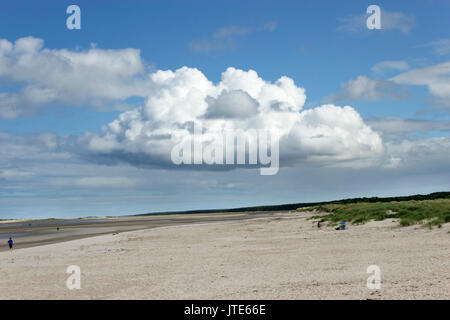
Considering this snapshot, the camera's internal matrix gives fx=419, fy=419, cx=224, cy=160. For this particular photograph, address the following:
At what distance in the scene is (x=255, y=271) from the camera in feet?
61.1

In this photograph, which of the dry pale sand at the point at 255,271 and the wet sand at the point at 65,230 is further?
the wet sand at the point at 65,230

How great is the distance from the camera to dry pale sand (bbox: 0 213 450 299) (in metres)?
14.2

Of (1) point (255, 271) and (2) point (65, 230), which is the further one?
(2) point (65, 230)

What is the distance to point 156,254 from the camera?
2720 cm

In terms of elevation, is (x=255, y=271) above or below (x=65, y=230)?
above

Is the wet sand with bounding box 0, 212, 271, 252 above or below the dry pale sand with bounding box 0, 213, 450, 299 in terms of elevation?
below

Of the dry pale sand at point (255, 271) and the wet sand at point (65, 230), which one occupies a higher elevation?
the dry pale sand at point (255, 271)

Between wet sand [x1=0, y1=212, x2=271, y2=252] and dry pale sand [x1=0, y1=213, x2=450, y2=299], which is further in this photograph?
wet sand [x1=0, y1=212, x2=271, y2=252]

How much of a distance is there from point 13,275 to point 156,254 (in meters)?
8.85

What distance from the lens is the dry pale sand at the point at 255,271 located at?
1424 cm
